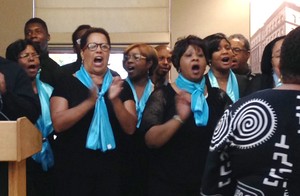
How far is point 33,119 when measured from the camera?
2.44 meters

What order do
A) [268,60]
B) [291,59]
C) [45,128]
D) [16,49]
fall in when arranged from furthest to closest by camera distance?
[16,49] < [268,60] < [45,128] < [291,59]

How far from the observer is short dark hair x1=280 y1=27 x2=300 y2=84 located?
161 centimetres

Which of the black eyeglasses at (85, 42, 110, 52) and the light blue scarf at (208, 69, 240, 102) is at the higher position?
the black eyeglasses at (85, 42, 110, 52)

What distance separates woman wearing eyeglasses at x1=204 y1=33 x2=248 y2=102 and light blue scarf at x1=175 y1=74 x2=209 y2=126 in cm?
28

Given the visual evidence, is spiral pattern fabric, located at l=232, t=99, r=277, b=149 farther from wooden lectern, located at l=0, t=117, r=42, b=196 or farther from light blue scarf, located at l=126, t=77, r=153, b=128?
light blue scarf, located at l=126, t=77, r=153, b=128

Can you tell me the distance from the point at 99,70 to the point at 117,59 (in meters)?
2.94

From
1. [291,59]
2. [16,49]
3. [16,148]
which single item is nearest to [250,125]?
[291,59]

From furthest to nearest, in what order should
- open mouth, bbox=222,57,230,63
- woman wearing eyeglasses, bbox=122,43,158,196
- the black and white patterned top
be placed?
open mouth, bbox=222,57,230,63, woman wearing eyeglasses, bbox=122,43,158,196, the black and white patterned top

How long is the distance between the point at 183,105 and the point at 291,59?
98 centimetres

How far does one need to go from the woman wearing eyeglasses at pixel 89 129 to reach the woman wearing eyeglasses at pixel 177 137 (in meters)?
0.16

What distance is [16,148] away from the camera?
5.50 feet

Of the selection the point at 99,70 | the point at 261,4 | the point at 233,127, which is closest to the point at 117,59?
the point at 261,4

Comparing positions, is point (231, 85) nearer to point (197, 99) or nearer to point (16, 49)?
point (197, 99)

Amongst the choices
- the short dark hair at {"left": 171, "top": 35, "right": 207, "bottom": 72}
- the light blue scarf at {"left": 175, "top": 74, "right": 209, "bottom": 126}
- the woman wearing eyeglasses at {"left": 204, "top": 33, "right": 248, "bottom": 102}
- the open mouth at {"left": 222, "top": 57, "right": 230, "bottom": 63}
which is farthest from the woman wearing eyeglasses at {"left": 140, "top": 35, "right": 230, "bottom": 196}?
the open mouth at {"left": 222, "top": 57, "right": 230, "bottom": 63}
